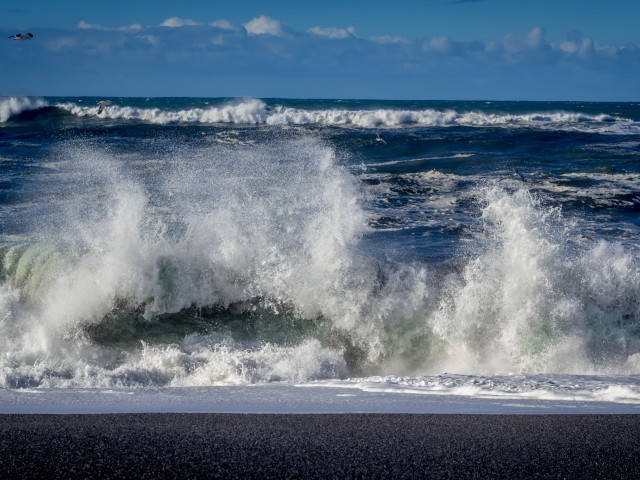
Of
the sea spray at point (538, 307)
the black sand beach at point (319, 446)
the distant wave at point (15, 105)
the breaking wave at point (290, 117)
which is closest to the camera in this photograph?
the black sand beach at point (319, 446)

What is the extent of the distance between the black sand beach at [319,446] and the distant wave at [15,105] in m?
29.6

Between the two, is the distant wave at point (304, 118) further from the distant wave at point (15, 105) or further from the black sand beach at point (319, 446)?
the black sand beach at point (319, 446)

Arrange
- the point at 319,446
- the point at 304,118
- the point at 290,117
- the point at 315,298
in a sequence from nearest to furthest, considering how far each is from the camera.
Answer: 1. the point at 319,446
2. the point at 315,298
3. the point at 290,117
4. the point at 304,118

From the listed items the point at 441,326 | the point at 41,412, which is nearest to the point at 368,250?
the point at 441,326

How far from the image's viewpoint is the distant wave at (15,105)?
29.5 metres

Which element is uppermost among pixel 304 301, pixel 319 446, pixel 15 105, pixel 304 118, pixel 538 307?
pixel 15 105

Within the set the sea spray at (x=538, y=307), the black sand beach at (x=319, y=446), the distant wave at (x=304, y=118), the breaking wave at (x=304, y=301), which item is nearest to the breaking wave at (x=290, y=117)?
the distant wave at (x=304, y=118)

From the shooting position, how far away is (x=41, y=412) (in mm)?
3707

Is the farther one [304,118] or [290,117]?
[304,118]

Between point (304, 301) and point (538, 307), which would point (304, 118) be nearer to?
point (304, 301)

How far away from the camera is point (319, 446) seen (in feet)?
10.0

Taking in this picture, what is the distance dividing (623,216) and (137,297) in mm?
8583

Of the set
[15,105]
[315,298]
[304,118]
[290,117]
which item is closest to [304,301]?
[315,298]

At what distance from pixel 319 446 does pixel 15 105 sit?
3215 centimetres
